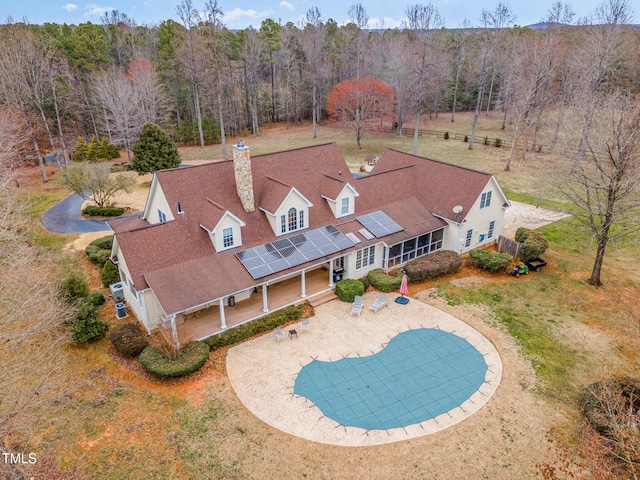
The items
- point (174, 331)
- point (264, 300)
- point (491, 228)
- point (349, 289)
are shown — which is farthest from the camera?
point (491, 228)

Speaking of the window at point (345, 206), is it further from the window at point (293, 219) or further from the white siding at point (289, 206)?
the window at point (293, 219)

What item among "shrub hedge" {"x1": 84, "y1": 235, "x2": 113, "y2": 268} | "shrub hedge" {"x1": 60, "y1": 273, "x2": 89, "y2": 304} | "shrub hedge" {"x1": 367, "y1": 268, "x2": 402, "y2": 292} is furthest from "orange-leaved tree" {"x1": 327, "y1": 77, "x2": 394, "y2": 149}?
"shrub hedge" {"x1": 60, "y1": 273, "x2": 89, "y2": 304}

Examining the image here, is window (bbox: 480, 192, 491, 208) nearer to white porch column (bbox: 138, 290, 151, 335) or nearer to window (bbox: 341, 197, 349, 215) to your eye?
window (bbox: 341, 197, 349, 215)

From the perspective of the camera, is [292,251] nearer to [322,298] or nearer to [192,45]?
[322,298]

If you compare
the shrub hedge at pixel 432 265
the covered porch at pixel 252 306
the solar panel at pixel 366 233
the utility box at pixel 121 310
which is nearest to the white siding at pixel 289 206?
the covered porch at pixel 252 306

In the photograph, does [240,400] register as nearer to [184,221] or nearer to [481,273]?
[184,221]

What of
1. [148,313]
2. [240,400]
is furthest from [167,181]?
[240,400]

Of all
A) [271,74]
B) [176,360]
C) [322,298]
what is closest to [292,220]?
[322,298]
